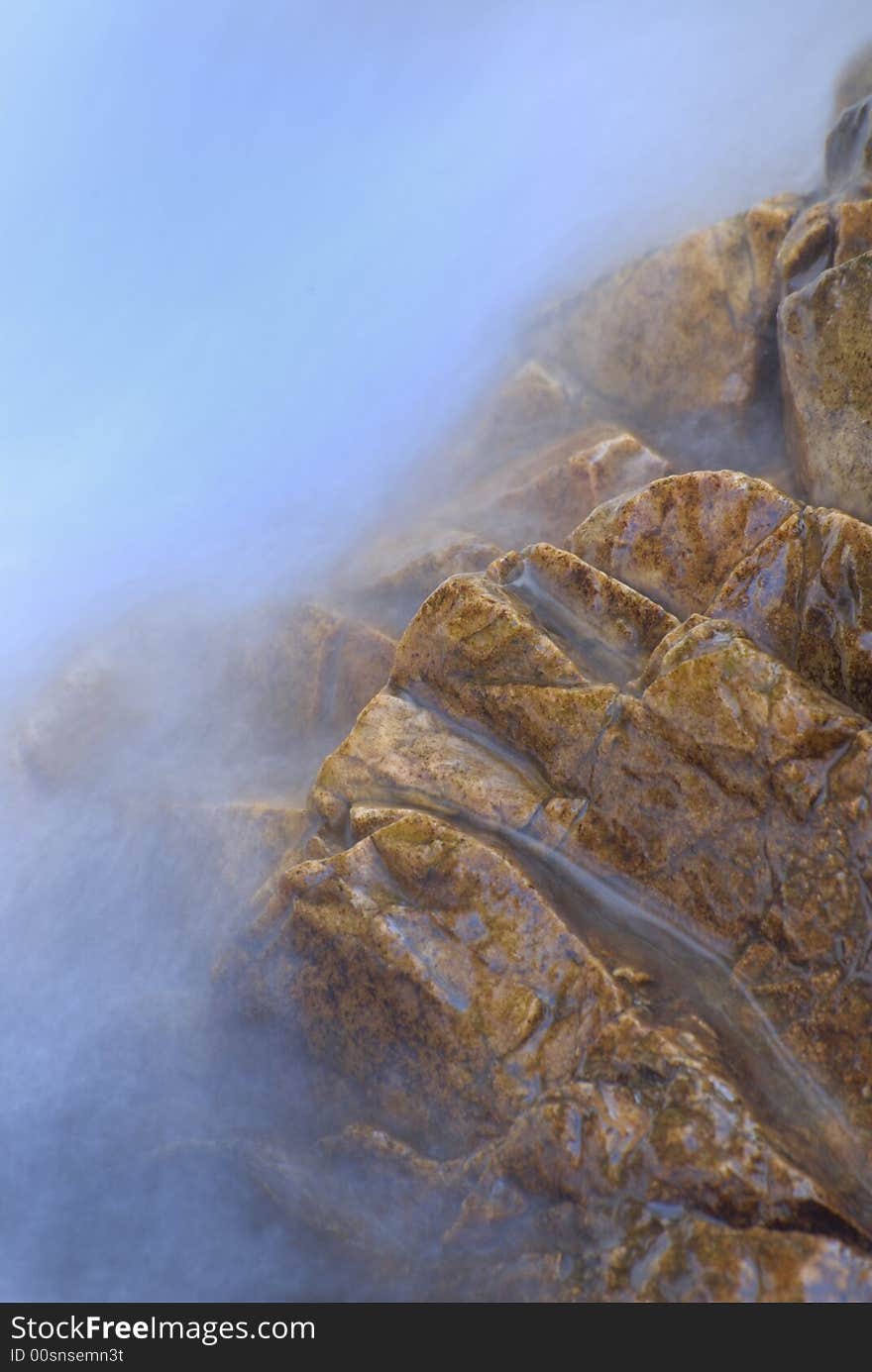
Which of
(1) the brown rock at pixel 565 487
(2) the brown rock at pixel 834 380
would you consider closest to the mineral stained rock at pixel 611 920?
(2) the brown rock at pixel 834 380

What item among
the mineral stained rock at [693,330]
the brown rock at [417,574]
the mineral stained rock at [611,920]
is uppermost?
the mineral stained rock at [693,330]

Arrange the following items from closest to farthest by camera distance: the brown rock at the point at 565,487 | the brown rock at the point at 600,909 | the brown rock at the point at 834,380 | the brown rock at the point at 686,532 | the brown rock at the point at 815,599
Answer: the brown rock at the point at 600,909 → the brown rock at the point at 815,599 → the brown rock at the point at 686,532 → the brown rock at the point at 834,380 → the brown rock at the point at 565,487

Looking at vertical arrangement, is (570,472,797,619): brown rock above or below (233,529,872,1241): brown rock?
above

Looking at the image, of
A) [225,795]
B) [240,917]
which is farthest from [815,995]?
[225,795]

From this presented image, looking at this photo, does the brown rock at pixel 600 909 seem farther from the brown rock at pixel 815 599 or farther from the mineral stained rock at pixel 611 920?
the brown rock at pixel 815 599

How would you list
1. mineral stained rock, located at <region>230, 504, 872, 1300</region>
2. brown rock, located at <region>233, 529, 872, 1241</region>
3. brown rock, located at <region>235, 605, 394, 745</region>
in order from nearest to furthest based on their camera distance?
1. mineral stained rock, located at <region>230, 504, 872, 1300</region>
2. brown rock, located at <region>233, 529, 872, 1241</region>
3. brown rock, located at <region>235, 605, 394, 745</region>

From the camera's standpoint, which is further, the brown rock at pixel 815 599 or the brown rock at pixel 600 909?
the brown rock at pixel 815 599

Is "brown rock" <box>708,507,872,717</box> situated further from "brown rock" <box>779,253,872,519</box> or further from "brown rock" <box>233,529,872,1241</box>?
"brown rock" <box>779,253,872,519</box>

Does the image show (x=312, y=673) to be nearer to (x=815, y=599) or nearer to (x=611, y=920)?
(x=611, y=920)

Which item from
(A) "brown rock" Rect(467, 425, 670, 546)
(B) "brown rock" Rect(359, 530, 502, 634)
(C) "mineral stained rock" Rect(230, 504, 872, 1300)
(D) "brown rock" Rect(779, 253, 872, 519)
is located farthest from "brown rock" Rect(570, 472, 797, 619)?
(B) "brown rock" Rect(359, 530, 502, 634)
